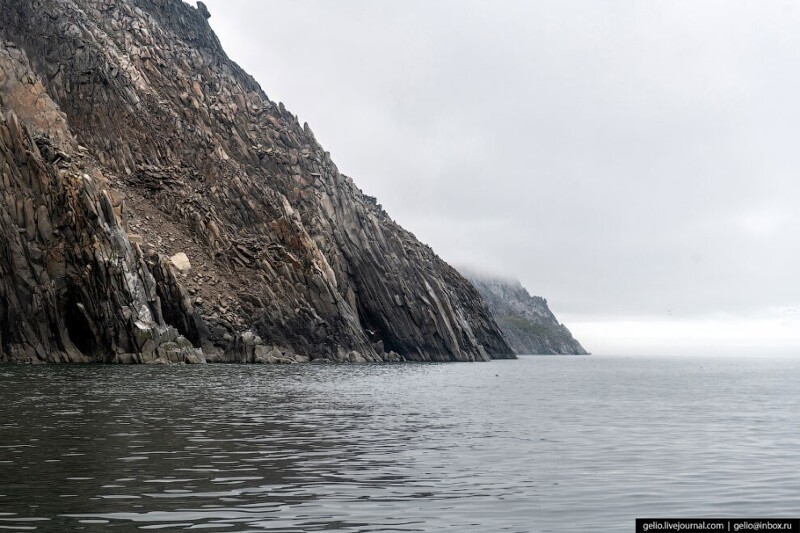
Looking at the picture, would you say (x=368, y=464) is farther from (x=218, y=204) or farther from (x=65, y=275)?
(x=218, y=204)

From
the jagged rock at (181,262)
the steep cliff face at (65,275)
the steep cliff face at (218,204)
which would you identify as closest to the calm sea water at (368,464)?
the steep cliff face at (65,275)

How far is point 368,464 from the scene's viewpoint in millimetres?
28891

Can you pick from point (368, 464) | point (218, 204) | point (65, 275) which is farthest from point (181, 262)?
point (368, 464)

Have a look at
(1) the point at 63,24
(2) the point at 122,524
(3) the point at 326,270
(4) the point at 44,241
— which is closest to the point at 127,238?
(4) the point at 44,241

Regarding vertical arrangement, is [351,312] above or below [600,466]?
above

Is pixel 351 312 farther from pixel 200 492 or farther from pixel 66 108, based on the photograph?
pixel 200 492

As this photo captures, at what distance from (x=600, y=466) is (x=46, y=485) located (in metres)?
19.0

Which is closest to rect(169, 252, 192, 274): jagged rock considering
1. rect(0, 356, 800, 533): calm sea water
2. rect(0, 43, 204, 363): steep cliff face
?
rect(0, 43, 204, 363): steep cliff face

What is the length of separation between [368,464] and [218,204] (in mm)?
135213

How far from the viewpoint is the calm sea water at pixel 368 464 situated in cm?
1980

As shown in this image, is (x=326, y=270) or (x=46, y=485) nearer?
(x=46, y=485)

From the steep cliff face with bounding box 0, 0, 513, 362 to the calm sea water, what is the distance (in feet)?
226

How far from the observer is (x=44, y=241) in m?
110

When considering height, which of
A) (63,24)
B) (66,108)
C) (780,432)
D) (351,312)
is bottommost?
(780,432)
